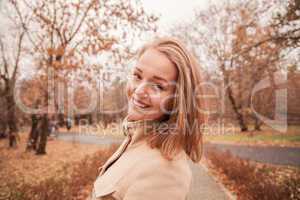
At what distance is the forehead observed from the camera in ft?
4.02

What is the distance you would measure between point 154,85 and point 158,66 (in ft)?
0.29

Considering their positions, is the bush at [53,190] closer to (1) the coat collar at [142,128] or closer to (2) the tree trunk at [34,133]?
(1) the coat collar at [142,128]

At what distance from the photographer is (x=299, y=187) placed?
17.3ft

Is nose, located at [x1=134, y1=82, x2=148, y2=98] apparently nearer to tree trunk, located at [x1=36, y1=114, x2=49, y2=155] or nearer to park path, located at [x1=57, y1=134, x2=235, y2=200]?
park path, located at [x1=57, y1=134, x2=235, y2=200]

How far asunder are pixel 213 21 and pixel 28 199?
21117 mm

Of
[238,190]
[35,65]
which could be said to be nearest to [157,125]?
[238,190]

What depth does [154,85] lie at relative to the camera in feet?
4.06

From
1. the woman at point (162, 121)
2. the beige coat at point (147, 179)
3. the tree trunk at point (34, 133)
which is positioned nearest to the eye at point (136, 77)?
the woman at point (162, 121)

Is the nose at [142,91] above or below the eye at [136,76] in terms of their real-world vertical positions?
below

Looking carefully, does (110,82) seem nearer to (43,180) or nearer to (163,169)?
(43,180)

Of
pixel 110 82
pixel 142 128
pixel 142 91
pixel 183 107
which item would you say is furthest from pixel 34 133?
pixel 183 107

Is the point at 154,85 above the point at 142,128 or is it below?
above

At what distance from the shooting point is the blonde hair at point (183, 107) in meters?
1.19

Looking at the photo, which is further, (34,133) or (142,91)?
(34,133)
